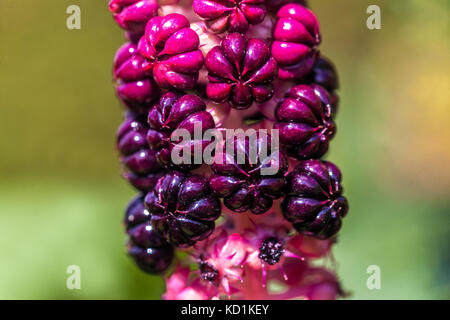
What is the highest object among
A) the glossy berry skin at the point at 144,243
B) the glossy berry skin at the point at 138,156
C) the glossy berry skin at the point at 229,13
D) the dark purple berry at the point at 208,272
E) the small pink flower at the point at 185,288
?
the glossy berry skin at the point at 229,13

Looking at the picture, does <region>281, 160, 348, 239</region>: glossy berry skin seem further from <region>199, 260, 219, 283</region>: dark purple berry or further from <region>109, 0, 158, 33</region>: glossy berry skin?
<region>109, 0, 158, 33</region>: glossy berry skin

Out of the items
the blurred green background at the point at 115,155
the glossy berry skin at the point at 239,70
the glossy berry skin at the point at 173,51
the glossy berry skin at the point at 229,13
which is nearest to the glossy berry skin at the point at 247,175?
the glossy berry skin at the point at 239,70

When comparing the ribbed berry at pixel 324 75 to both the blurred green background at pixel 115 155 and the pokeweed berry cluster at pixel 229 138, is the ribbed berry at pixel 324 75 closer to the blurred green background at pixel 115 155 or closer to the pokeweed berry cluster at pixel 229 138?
the pokeweed berry cluster at pixel 229 138

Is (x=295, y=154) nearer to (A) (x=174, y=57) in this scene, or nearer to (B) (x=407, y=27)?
(A) (x=174, y=57)

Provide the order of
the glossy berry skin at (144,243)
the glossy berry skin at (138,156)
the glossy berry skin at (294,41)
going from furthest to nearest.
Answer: the glossy berry skin at (144,243), the glossy berry skin at (138,156), the glossy berry skin at (294,41)

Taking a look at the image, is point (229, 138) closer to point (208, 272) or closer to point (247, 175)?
point (247, 175)

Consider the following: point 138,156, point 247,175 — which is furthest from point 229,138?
point 138,156

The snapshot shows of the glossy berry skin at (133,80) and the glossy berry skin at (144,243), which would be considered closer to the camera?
the glossy berry skin at (133,80)
